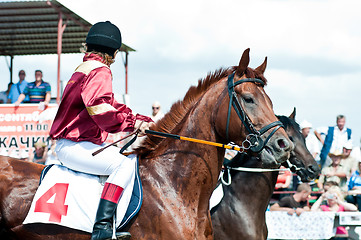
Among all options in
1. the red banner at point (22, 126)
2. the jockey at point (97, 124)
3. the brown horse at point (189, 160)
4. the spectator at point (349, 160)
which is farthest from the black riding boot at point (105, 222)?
the red banner at point (22, 126)

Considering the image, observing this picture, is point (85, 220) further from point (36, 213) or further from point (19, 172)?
point (19, 172)

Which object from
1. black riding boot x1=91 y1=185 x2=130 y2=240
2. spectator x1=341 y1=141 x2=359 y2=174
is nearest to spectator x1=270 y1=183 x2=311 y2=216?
spectator x1=341 y1=141 x2=359 y2=174

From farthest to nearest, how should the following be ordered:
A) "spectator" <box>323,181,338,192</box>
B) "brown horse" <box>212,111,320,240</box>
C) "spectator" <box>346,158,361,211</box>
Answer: "spectator" <box>323,181,338,192</box>
"spectator" <box>346,158,361,211</box>
"brown horse" <box>212,111,320,240</box>

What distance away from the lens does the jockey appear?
413cm

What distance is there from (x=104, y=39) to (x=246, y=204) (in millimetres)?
3080

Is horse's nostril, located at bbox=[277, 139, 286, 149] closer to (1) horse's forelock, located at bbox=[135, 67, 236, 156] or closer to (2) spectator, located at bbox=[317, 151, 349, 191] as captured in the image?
(1) horse's forelock, located at bbox=[135, 67, 236, 156]

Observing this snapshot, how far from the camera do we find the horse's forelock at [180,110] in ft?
15.2

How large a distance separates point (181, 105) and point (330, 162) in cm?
722

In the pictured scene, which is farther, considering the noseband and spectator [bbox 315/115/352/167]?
spectator [bbox 315/115/352/167]

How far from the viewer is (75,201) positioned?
4.21 metres

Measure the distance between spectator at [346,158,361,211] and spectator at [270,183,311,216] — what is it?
99 cm

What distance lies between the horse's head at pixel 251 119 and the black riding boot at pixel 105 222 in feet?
3.75

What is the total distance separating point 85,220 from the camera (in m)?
4.17

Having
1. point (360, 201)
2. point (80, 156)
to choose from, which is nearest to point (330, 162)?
point (360, 201)
